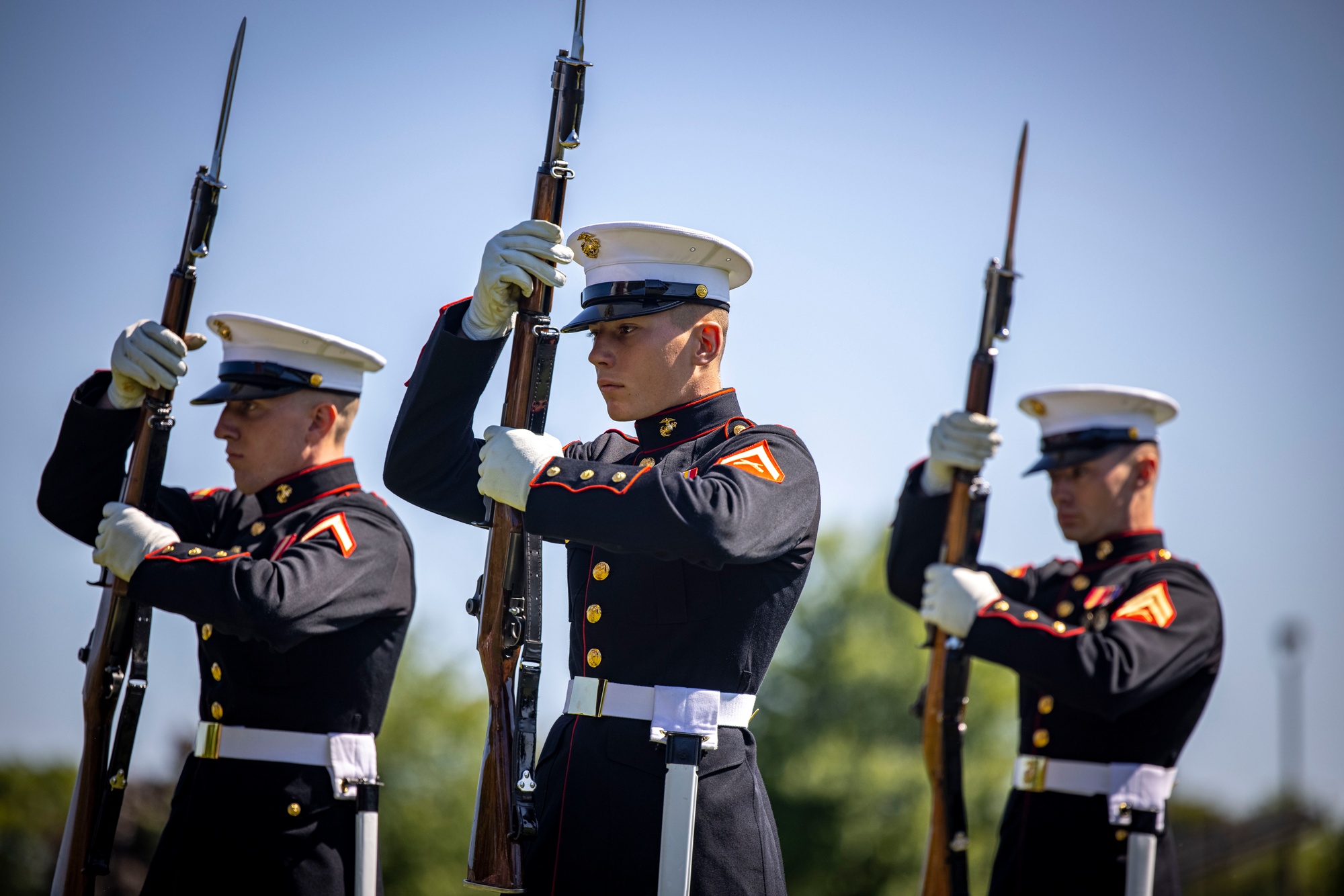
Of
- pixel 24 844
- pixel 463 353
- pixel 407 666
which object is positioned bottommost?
pixel 24 844

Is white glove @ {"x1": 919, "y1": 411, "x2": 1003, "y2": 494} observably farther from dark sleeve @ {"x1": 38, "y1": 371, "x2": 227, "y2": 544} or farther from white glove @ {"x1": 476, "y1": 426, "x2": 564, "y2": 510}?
dark sleeve @ {"x1": 38, "y1": 371, "x2": 227, "y2": 544}

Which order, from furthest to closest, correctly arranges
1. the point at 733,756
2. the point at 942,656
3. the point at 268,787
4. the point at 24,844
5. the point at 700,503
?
the point at 24,844 → the point at 942,656 → the point at 268,787 → the point at 733,756 → the point at 700,503

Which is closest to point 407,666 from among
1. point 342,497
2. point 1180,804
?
point 342,497

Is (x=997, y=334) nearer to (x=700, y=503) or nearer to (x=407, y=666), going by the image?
(x=700, y=503)

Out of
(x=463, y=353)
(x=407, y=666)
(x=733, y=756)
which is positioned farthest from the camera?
(x=407, y=666)

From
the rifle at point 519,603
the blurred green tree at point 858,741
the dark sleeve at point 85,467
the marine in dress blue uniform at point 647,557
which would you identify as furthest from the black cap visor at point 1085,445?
the blurred green tree at point 858,741

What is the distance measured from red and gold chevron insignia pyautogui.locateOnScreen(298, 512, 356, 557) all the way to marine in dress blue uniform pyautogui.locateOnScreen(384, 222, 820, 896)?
1104 mm

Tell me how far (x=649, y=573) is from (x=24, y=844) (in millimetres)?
35306

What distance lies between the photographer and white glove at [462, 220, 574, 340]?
4.40 m

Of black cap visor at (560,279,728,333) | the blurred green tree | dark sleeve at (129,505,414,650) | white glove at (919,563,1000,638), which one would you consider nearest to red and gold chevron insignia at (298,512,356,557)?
dark sleeve at (129,505,414,650)

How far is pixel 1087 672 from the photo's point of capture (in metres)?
5.57

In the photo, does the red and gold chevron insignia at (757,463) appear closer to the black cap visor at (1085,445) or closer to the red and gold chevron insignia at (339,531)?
the red and gold chevron insignia at (339,531)

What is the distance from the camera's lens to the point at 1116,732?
19.5ft

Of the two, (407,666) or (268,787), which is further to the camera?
(407,666)
